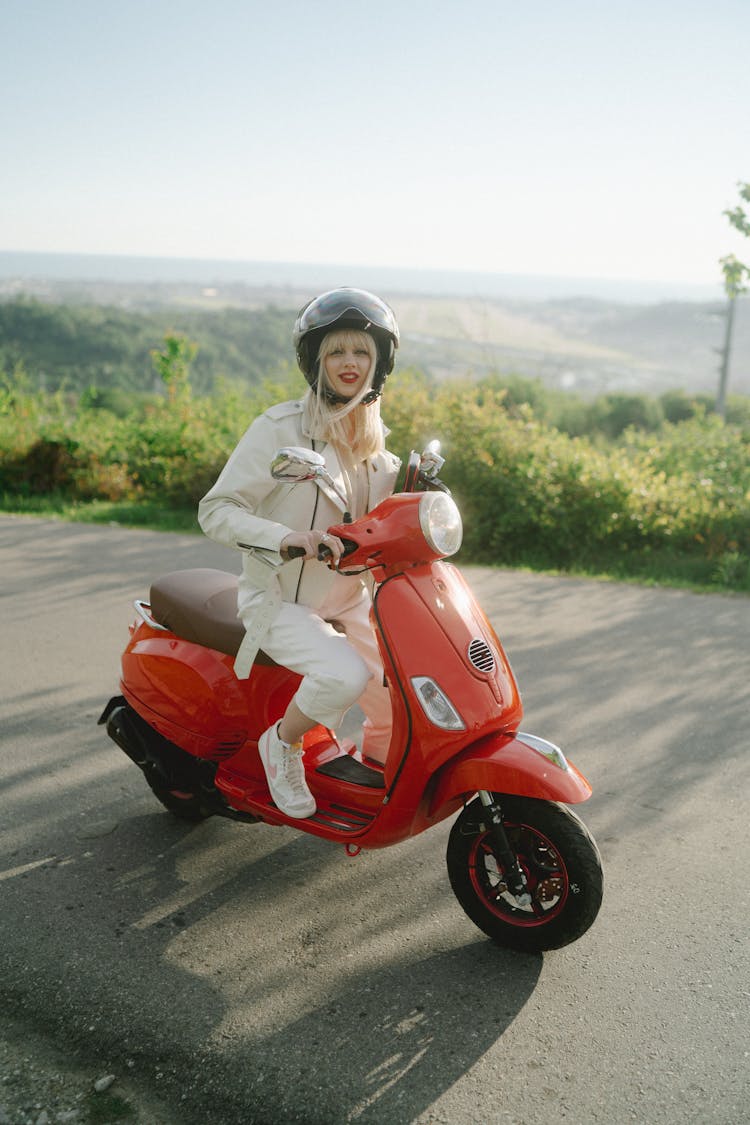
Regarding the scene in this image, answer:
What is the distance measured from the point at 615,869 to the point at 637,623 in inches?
113

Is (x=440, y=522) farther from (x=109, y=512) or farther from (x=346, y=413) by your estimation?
(x=109, y=512)

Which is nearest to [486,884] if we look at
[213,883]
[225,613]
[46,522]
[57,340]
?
[213,883]

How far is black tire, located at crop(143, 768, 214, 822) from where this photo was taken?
11.0ft

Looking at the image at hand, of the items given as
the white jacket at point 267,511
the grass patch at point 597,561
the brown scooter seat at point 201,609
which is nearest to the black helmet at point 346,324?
the white jacket at point 267,511

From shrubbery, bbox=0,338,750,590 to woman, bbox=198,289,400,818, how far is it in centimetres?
455

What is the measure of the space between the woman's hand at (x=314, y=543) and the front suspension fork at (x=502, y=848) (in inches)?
30.5

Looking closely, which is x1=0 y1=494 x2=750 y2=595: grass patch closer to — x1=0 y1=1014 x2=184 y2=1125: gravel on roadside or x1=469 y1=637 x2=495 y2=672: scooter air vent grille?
x1=469 y1=637 x2=495 y2=672: scooter air vent grille

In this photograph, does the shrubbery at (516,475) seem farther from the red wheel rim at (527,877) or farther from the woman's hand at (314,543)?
the woman's hand at (314,543)

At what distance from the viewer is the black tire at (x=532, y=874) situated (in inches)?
100

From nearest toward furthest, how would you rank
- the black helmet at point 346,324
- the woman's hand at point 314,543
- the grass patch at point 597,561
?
the woman's hand at point 314,543
the black helmet at point 346,324
the grass patch at point 597,561

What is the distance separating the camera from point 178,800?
134 inches

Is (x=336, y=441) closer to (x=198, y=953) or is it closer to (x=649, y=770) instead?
(x=198, y=953)

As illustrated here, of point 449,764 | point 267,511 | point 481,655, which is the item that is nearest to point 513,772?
point 449,764

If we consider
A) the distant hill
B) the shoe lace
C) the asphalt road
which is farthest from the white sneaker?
the distant hill
